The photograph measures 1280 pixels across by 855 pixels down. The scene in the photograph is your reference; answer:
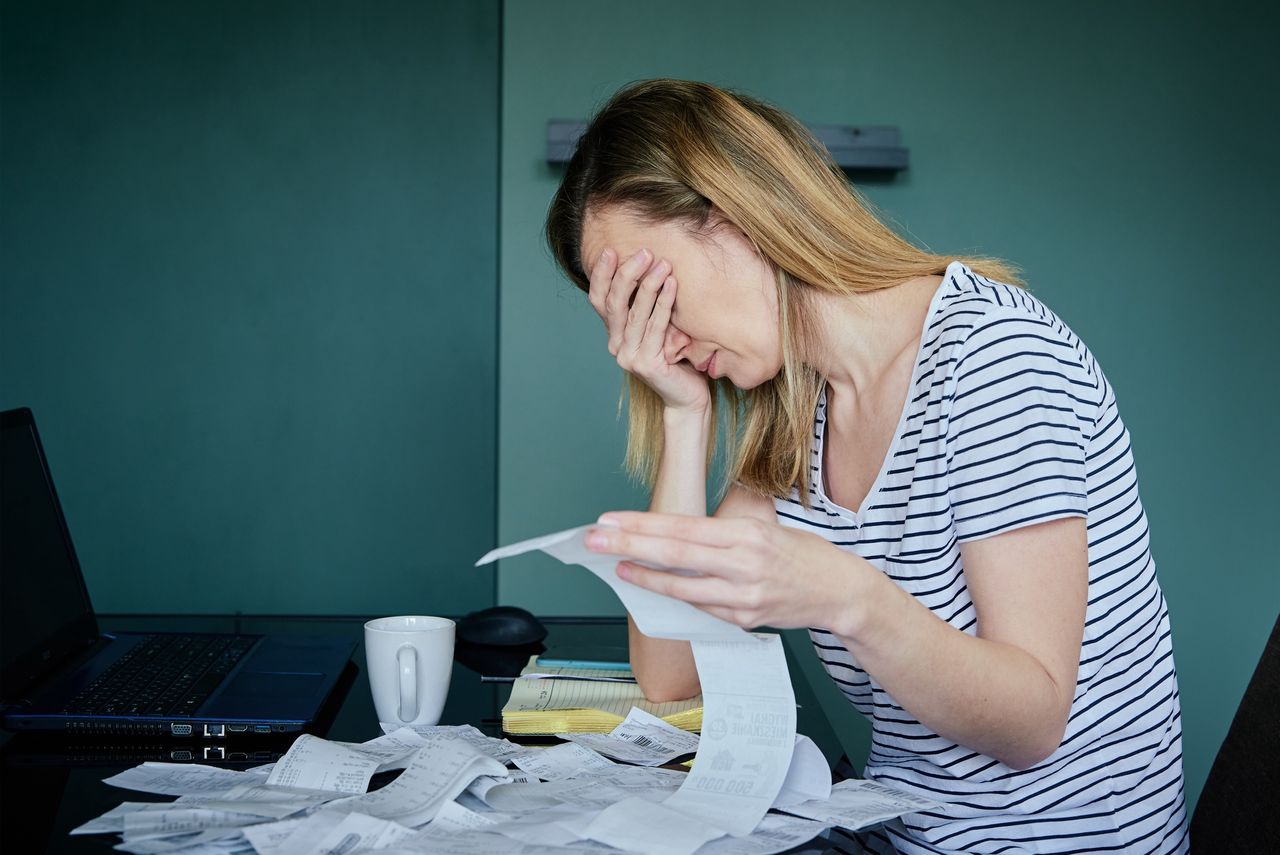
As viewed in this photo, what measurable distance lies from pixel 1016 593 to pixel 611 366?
64.1 inches

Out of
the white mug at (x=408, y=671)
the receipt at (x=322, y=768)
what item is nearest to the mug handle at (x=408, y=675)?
the white mug at (x=408, y=671)

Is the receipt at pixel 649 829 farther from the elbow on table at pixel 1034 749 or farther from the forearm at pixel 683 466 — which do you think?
the forearm at pixel 683 466

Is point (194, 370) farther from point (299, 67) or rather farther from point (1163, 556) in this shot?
point (1163, 556)

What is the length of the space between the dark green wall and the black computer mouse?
3.99 ft

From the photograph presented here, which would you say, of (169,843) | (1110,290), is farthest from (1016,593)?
(1110,290)

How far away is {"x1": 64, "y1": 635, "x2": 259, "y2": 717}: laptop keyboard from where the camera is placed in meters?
1.01

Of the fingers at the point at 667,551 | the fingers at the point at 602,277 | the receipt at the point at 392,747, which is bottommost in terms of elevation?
the receipt at the point at 392,747

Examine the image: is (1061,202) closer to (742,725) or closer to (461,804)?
(742,725)

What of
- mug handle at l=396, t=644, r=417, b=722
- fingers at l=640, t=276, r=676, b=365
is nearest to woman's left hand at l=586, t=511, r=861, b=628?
mug handle at l=396, t=644, r=417, b=722

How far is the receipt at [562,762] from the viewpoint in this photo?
90cm

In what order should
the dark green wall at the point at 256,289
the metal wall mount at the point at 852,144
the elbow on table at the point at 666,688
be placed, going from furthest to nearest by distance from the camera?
the dark green wall at the point at 256,289 → the metal wall mount at the point at 852,144 → the elbow on table at the point at 666,688

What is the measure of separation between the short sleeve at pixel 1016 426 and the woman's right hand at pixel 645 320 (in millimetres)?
355

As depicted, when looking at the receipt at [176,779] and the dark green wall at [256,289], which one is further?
the dark green wall at [256,289]

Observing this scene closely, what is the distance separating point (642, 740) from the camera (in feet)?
3.31
